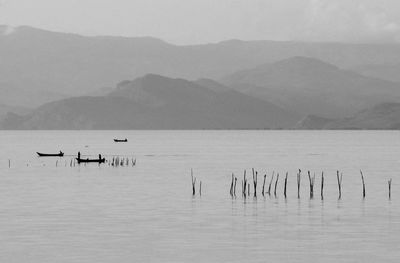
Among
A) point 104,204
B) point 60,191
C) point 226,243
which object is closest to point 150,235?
point 226,243

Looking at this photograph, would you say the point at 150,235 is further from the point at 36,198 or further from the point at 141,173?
the point at 141,173

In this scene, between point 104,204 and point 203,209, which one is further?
point 104,204

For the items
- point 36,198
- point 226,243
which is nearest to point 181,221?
point 226,243

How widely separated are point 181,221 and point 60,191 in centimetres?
3488

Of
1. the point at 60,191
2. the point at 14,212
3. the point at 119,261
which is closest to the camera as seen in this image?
the point at 119,261

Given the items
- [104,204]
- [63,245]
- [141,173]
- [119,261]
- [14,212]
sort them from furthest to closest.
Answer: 1. [141,173]
2. [104,204]
3. [14,212]
4. [63,245]
5. [119,261]

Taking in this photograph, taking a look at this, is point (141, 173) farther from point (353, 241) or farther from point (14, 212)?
point (353, 241)

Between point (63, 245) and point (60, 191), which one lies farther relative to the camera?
point (60, 191)

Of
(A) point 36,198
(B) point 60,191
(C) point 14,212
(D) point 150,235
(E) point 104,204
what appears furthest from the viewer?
(B) point 60,191

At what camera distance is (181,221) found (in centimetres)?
6631

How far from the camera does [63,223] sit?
211 feet

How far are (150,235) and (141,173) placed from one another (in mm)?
78079

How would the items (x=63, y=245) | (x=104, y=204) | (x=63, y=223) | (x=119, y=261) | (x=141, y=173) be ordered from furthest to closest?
(x=141, y=173)
(x=104, y=204)
(x=63, y=223)
(x=63, y=245)
(x=119, y=261)

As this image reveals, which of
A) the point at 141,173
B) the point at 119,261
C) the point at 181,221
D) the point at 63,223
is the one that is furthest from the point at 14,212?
the point at 141,173
